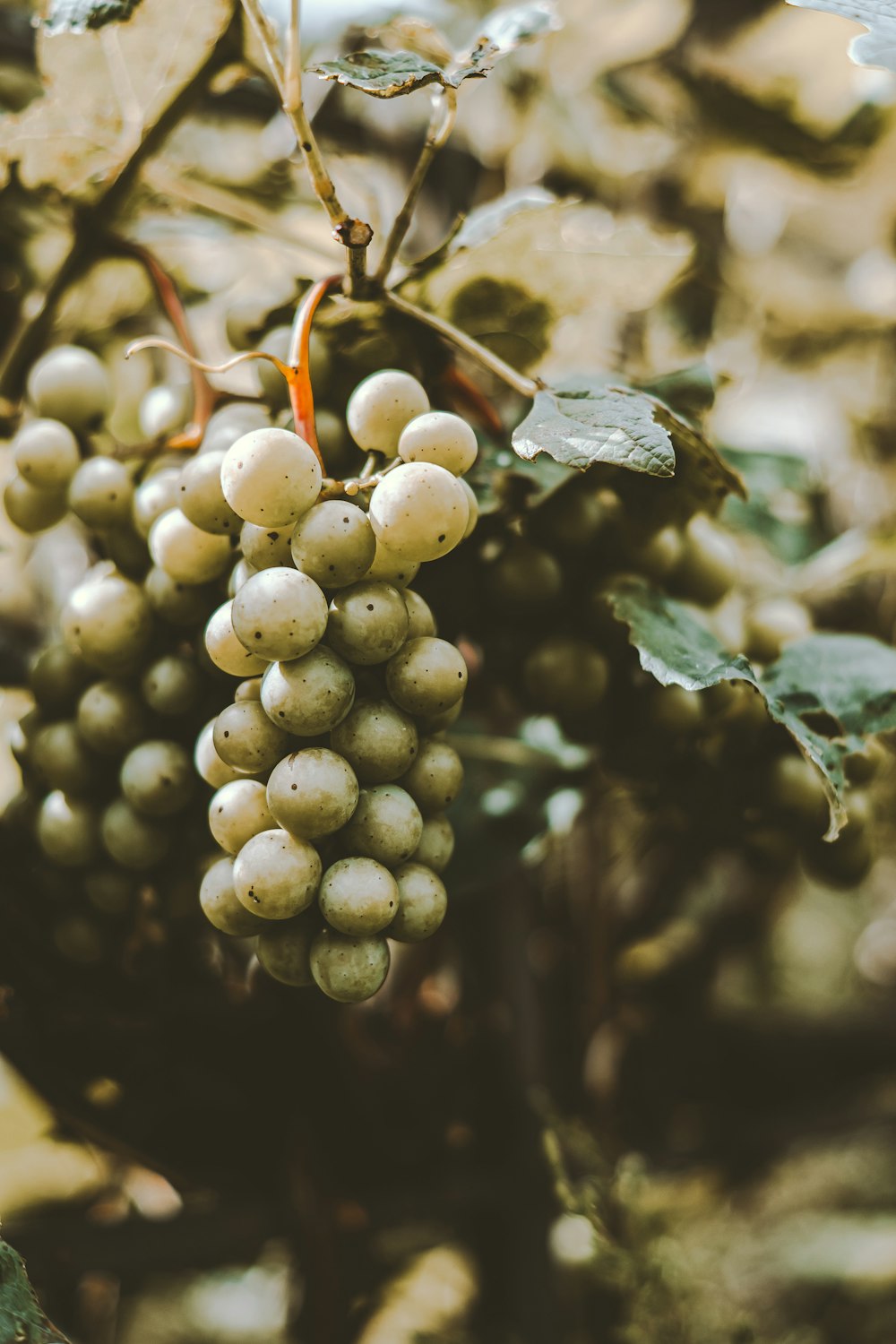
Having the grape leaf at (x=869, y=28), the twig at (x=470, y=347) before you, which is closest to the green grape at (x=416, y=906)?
the twig at (x=470, y=347)

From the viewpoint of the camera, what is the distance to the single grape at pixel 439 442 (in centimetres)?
42

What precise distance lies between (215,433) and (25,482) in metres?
0.15

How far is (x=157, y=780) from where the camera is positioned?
0.47 meters

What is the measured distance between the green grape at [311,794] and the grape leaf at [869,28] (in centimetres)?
39

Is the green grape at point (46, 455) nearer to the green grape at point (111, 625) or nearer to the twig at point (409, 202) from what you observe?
the green grape at point (111, 625)

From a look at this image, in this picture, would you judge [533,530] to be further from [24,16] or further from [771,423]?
[771,423]

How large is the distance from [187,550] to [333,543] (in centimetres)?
10

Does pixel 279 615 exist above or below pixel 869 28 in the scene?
below

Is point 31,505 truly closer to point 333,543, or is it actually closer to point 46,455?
point 46,455

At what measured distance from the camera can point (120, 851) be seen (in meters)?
0.49

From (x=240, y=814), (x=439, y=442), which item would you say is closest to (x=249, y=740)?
(x=240, y=814)

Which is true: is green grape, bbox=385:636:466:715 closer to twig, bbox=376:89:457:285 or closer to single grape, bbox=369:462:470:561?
single grape, bbox=369:462:470:561

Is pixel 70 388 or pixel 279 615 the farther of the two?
pixel 70 388

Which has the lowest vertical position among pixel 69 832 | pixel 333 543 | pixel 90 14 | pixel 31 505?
pixel 69 832
